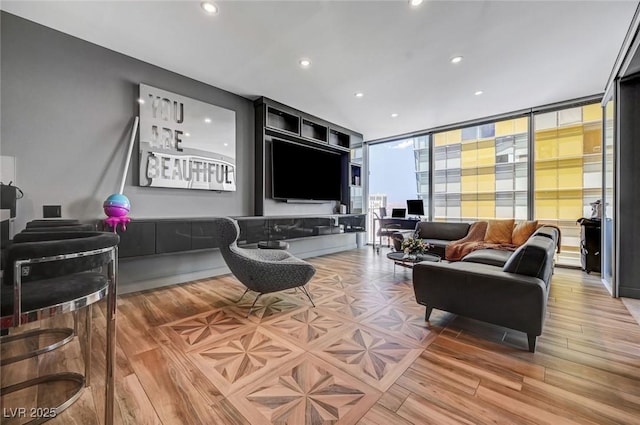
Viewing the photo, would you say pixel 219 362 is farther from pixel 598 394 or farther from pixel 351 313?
pixel 598 394

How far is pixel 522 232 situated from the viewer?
161 inches

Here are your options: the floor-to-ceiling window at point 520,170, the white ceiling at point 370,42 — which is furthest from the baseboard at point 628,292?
the white ceiling at point 370,42

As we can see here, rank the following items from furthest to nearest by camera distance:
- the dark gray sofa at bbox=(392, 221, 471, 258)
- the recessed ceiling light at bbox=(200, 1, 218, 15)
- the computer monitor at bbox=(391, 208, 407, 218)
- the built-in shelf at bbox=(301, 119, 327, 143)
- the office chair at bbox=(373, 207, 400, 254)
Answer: the computer monitor at bbox=(391, 208, 407, 218) → the office chair at bbox=(373, 207, 400, 254) → the built-in shelf at bbox=(301, 119, 327, 143) → the dark gray sofa at bbox=(392, 221, 471, 258) → the recessed ceiling light at bbox=(200, 1, 218, 15)

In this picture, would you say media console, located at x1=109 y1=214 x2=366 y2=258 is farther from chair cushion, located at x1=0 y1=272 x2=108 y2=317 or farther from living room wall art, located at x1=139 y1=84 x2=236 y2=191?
chair cushion, located at x1=0 y1=272 x2=108 y2=317

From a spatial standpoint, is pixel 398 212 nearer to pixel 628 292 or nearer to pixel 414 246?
pixel 414 246

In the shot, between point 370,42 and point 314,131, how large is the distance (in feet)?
8.80

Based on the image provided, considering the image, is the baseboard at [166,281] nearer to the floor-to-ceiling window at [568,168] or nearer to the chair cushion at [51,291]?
the chair cushion at [51,291]

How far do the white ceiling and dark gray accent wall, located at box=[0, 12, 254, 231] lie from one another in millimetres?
188

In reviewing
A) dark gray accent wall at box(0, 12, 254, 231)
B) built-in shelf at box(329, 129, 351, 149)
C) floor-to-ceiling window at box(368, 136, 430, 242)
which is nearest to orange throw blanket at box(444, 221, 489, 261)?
floor-to-ceiling window at box(368, 136, 430, 242)

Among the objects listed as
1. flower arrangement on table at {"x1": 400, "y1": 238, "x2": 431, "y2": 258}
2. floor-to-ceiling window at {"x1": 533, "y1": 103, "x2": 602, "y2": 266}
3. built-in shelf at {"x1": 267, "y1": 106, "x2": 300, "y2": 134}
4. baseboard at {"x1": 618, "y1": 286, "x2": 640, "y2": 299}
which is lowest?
baseboard at {"x1": 618, "y1": 286, "x2": 640, "y2": 299}

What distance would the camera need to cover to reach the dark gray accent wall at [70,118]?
252 centimetres

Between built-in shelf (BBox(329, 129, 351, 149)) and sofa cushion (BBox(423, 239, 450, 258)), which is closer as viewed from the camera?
sofa cushion (BBox(423, 239, 450, 258))

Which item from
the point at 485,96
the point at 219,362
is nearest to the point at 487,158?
the point at 485,96

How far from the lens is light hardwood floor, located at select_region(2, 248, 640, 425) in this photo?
4.34ft
